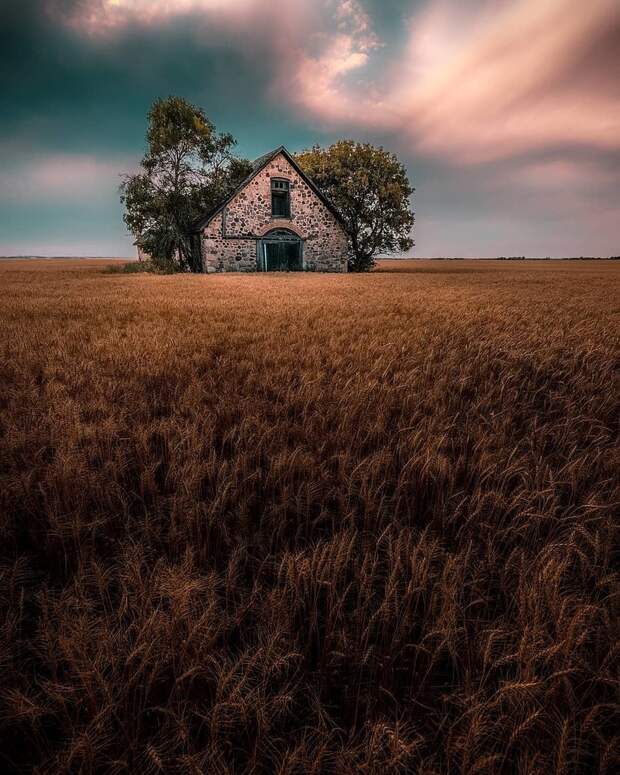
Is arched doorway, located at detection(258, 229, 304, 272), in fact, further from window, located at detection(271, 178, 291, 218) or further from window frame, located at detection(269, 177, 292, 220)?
window, located at detection(271, 178, 291, 218)

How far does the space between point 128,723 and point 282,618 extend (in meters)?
0.38

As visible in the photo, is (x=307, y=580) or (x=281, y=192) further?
(x=281, y=192)

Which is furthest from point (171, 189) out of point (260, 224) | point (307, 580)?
point (307, 580)

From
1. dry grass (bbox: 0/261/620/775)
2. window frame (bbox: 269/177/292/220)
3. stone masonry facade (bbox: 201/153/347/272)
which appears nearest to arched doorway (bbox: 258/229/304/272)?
stone masonry facade (bbox: 201/153/347/272)

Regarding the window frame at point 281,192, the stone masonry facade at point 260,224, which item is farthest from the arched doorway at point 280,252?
the window frame at point 281,192

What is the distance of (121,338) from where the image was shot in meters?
4.75

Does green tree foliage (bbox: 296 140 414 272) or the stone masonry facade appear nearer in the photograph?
the stone masonry facade

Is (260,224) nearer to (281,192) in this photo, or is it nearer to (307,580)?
(281,192)

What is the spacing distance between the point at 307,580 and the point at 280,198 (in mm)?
28255

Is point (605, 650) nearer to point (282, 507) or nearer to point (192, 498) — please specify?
point (282, 507)

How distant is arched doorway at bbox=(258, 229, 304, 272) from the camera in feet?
83.4

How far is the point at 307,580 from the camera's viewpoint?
1.11 meters

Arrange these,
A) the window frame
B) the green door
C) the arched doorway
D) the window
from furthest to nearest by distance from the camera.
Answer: the green door
the arched doorway
the window
the window frame

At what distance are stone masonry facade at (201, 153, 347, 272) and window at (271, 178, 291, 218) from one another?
0.80ft
